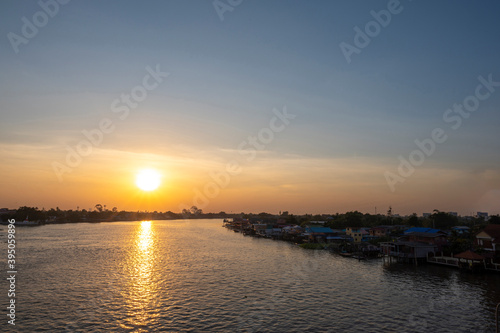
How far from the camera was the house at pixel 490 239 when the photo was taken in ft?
177

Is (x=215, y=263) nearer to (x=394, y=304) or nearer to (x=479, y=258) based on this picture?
(x=394, y=304)

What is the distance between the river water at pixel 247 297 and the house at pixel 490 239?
10.7 meters

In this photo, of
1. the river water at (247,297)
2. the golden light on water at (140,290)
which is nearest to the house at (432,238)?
the river water at (247,297)

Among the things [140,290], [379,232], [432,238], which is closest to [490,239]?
[432,238]

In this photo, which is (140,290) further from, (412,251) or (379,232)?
(379,232)

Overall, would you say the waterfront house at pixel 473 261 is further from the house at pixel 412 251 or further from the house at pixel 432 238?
the house at pixel 432 238

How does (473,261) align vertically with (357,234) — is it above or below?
above

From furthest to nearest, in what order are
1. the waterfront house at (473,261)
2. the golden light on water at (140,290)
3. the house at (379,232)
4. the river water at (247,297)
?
the house at (379,232) → the waterfront house at (473,261) → the golden light on water at (140,290) → the river water at (247,297)

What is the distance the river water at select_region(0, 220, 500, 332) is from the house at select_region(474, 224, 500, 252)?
10737mm

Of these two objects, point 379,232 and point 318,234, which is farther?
point 379,232

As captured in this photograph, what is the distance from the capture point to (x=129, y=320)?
28125 millimetres

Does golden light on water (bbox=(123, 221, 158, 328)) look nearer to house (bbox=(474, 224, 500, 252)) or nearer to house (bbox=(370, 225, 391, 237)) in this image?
house (bbox=(474, 224, 500, 252))

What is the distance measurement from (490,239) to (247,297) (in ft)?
154

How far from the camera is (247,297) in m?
34.8
